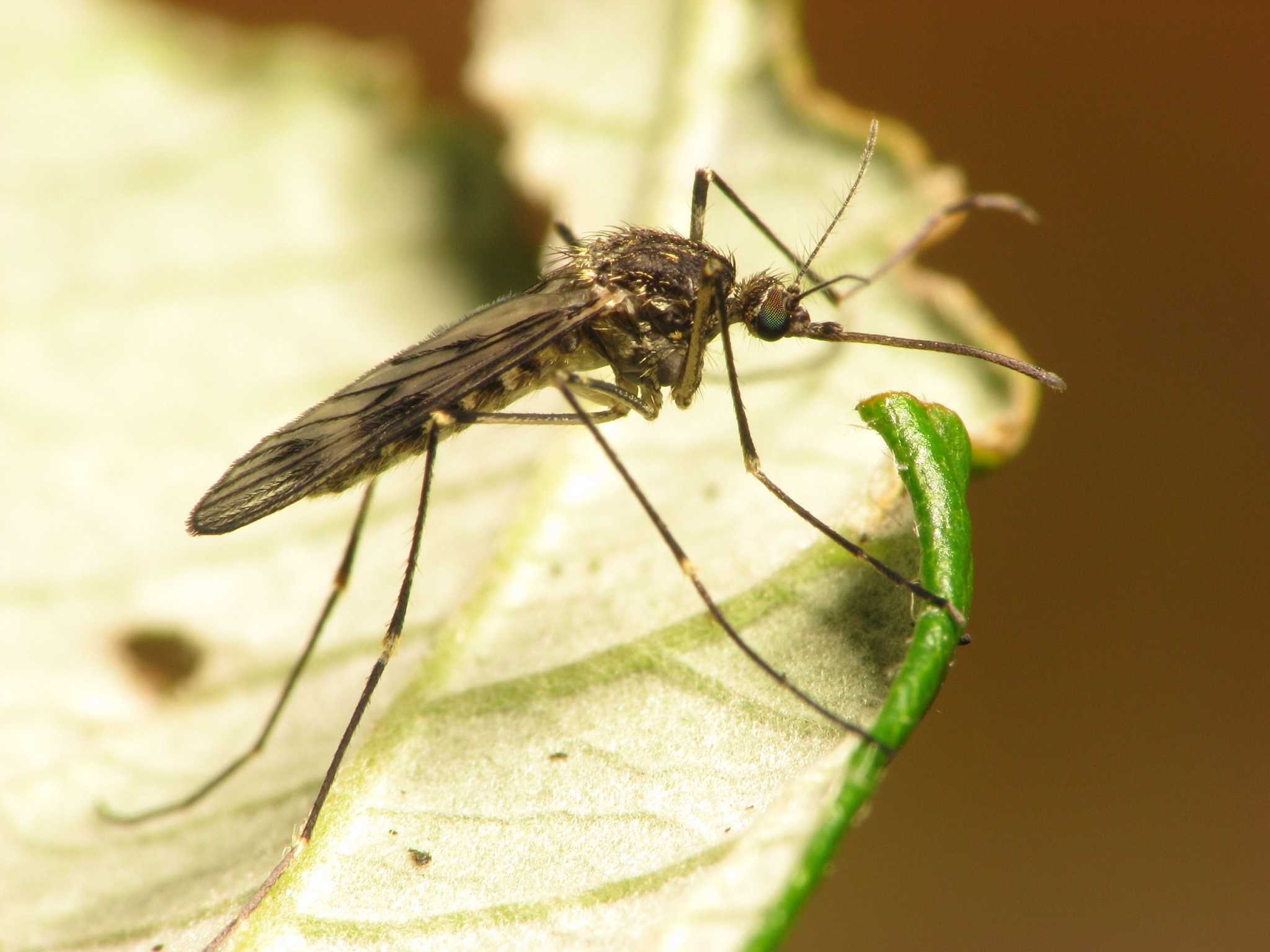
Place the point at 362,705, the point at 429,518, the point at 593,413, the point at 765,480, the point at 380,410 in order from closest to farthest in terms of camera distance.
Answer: the point at 362,705 < the point at 765,480 < the point at 380,410 < the point at 593,413 < the point at 429,518

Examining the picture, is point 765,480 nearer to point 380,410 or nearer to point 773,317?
point 773,317

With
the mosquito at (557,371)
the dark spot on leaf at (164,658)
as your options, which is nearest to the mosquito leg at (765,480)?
the mosquito at (557,371)

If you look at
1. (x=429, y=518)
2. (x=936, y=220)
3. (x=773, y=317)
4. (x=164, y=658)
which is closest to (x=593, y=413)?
(x=773, y=317)

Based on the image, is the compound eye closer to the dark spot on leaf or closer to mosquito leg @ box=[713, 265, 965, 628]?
mosquito leg @ box=[713, 265, 965, 628]

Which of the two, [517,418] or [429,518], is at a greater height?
[517,418]

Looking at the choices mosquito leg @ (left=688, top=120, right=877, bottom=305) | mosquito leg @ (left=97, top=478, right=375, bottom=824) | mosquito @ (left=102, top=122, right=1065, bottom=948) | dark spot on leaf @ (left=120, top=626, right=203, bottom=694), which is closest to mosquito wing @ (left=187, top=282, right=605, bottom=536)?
mosquito @ (left=102, top=122, right=1065, bottom=948)

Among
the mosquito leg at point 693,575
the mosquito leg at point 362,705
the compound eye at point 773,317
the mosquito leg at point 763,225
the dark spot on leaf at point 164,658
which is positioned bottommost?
the dark spot on leaf at point 164,658

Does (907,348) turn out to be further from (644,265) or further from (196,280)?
(196,280)

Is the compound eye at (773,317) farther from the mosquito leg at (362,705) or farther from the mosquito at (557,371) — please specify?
the mosquito leg at (362,705)
